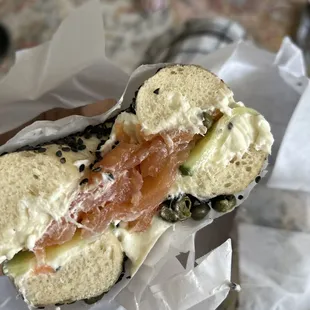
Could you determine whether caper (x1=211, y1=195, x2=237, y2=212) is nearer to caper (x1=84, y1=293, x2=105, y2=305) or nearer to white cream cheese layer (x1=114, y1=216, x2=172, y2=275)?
white cream cheese layer (x1=114, y1=216, x2=172, y2=275)

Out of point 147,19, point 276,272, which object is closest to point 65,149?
point 276,272

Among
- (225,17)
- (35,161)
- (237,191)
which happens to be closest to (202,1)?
(225,17)

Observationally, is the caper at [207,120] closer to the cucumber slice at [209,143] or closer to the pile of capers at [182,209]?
the cucumber slice at [209,143]

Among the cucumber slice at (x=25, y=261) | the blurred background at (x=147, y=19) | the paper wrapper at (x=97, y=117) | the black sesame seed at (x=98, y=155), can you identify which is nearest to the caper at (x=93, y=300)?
the paper wrapper at (x=97, y=117)

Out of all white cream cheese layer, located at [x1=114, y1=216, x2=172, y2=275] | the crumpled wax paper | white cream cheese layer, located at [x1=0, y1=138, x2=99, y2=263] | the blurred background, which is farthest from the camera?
the blurred background

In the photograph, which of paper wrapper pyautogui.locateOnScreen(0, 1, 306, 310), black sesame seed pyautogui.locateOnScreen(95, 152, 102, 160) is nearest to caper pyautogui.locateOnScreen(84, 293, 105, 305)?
paper wrapper pyautogui.locateOnScreen(0, 1, 306, 310)
